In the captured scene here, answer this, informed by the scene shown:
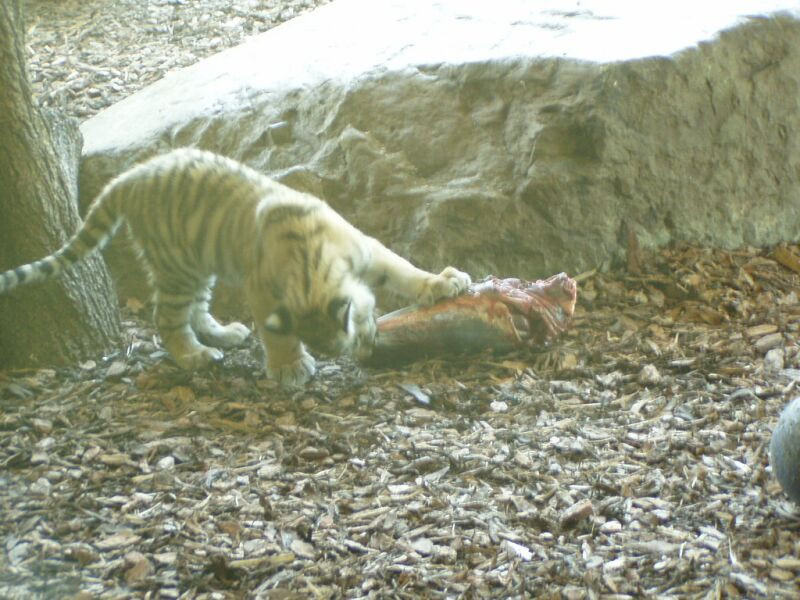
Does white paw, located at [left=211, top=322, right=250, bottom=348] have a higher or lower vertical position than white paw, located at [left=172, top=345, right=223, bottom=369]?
lower

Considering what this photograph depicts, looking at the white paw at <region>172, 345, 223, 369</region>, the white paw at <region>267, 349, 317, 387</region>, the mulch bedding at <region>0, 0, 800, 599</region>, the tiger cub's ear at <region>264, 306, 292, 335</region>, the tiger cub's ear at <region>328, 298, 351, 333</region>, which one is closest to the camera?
the mulch bedding at <region>0, 0, 800, 599</region>

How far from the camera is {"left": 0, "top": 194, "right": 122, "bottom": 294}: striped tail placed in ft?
14.4

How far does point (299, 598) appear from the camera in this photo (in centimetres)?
291

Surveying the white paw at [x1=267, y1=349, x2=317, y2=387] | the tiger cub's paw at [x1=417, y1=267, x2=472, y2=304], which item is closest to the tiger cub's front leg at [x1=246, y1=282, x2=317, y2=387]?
the white paw at [x1=267, y1=349, x2=317, y2=387]

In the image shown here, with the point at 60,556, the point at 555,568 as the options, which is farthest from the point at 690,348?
the point at 60,556

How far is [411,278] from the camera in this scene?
482 centimetres

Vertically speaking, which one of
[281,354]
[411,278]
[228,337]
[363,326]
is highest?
[411,278]

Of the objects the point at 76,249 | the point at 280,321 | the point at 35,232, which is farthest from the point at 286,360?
the point at 35,232

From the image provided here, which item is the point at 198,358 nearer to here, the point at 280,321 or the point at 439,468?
the point at 280,321

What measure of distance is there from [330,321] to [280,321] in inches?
10.2

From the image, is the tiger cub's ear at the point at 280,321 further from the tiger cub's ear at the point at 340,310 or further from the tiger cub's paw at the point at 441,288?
the tiger cub's paw at the point at 441,288

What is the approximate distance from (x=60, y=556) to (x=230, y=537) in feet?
1.83

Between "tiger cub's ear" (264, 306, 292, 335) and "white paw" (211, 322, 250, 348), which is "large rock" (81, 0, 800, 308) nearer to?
"white paw" (211, 322, 250, 348)

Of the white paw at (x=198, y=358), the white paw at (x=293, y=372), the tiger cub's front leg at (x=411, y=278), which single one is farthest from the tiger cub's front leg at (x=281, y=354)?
the tiger cub's front leg at (x=411, y=278)
